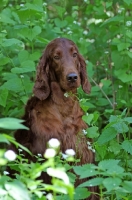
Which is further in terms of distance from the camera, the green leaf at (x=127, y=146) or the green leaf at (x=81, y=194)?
the green leaf at (x=127, y=146)

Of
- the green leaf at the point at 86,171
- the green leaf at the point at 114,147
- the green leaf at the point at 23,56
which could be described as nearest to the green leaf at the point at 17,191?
the green leaf at the point at 86,171

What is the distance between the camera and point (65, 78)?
528 cm

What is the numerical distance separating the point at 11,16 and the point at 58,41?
1379mm

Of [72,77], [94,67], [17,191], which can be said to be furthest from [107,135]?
[94,67]

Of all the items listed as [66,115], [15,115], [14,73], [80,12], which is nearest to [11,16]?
[14,73]

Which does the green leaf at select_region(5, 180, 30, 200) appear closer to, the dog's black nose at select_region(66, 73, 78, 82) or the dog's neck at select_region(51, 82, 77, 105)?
the dog's black nose at select_region(66, 73, 78, 82)

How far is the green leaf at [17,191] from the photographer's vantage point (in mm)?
3039

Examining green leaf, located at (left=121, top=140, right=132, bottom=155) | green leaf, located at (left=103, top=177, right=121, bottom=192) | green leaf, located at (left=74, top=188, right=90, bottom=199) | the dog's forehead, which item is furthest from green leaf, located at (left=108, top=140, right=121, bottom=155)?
green leaf, located at (left=103, top=177, right=121, bottom=192)

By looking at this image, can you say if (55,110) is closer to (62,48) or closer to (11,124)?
(62,48)

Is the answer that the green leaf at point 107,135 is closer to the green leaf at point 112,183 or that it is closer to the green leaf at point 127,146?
the green leaf at point 127,146

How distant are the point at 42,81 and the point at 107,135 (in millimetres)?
943

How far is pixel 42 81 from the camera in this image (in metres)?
5.55

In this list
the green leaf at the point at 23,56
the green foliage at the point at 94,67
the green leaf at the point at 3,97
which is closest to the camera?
the green foliage at the point at 94,67

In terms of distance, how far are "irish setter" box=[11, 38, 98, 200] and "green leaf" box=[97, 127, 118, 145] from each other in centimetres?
50
